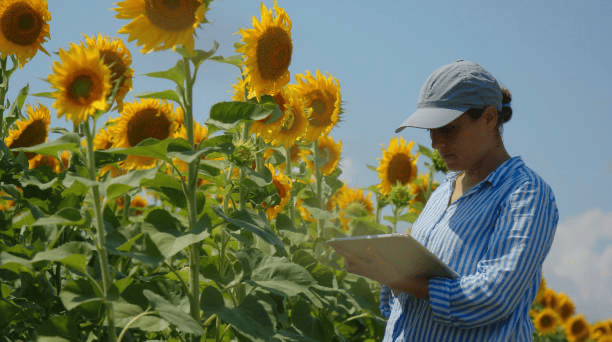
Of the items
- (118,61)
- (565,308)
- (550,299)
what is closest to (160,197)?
(118,61)

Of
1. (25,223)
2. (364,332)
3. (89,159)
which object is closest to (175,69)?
(89,159)

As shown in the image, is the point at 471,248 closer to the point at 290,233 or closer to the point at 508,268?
the point at 508,268

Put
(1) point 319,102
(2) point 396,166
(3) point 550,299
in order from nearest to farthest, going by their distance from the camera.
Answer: (1) point 319,102 < (2) point 396,166 < (3) point 550,299

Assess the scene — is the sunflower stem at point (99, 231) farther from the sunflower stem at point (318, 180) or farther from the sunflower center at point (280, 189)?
the sunflower stem at point (318, 180)

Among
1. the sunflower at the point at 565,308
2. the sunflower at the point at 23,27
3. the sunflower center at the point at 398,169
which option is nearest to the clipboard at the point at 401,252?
the sunflower at the point at 23,27

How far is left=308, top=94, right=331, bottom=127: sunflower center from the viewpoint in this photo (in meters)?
3.69

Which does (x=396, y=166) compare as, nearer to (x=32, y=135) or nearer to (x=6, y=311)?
(x=32, y=135)

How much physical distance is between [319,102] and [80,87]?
177 centimetres

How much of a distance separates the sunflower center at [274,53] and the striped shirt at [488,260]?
0.83 metres

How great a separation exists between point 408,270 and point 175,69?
38.1 inches

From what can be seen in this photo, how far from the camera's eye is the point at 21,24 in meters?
3.30

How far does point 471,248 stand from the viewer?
2.23m

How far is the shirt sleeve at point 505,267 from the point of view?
205 cm

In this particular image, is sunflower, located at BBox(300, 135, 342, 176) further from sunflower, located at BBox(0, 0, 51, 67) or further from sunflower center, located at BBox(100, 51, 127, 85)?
sunflower center, located at BBox(100, 51, 127, 85)
